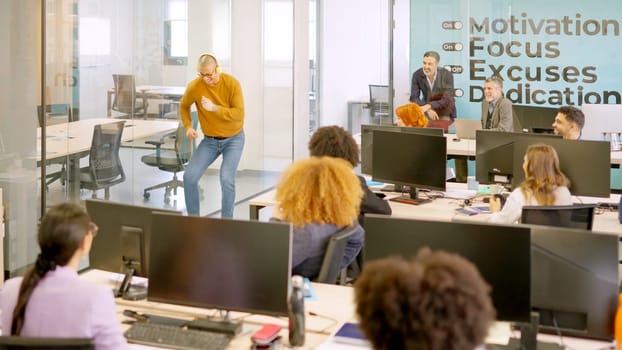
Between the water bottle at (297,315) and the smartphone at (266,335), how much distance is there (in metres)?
0.07

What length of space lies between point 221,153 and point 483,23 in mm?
3891

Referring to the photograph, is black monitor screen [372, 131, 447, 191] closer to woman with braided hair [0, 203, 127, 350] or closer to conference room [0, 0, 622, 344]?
conference room [0, 0, 622, 344]

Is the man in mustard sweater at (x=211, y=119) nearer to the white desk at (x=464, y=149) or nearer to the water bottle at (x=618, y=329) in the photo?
the white desk at (x=464, y=149)

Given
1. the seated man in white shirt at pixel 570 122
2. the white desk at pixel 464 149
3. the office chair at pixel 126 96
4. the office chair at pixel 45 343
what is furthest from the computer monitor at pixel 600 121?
the office chair at pixel 45 343

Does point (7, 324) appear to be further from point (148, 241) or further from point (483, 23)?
point (483, 23)

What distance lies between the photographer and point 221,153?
791 cm

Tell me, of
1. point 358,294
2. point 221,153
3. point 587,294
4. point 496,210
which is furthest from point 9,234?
point 358,294

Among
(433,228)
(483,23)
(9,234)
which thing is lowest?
(9,234)

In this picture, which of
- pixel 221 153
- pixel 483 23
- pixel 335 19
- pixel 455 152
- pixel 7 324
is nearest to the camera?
pixel 7 324

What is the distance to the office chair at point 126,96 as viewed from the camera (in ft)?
23.0

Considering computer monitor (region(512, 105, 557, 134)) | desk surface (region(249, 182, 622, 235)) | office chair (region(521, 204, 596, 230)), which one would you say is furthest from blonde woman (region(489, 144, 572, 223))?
computer monitor (region(512, 105, 557, 134))

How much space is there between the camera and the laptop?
900 centimetres

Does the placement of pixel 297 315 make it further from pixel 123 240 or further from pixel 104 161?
pixel 104 161

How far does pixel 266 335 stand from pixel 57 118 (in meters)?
3.69
